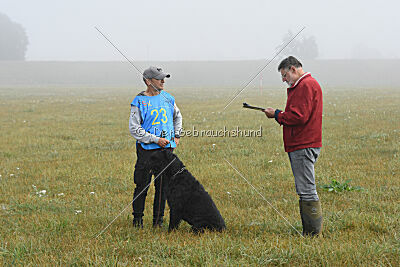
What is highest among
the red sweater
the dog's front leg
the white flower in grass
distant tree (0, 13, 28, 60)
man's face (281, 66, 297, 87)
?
distant tree (0, 13, 28, 60)

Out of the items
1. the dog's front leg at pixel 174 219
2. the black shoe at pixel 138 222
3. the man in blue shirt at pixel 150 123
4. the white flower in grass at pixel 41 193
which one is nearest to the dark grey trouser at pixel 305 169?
the dog's front leg at pixel 174 219

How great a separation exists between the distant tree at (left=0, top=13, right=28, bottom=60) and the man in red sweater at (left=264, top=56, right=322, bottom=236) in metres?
130

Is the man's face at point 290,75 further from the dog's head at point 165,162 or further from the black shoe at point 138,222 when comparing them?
the black shoe at point 138,222

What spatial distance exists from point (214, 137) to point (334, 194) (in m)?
5.94

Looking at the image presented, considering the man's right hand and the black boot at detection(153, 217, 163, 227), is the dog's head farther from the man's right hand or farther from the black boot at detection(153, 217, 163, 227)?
the black boot at detection(153, 217, 163, 227)

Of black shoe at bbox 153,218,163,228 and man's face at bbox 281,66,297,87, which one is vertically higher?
man's face at bbox 281,66,297,87

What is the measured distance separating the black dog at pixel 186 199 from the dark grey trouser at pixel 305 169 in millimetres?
1095

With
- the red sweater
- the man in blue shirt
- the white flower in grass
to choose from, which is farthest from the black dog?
the white flower in grass

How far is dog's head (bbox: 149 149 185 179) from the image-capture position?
4477 millimetres

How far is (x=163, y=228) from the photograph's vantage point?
4824mm

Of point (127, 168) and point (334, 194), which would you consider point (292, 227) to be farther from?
point (127, 168)

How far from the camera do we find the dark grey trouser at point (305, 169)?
13.4ft

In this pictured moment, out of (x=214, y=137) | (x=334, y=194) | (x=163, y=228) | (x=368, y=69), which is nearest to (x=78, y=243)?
(x=163, y=228)

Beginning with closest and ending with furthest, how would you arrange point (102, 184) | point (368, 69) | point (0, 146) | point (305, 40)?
point (102, 184) < point (0, 146) < point (368, 69) < point (305, 40)
